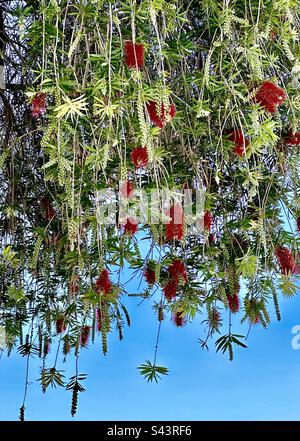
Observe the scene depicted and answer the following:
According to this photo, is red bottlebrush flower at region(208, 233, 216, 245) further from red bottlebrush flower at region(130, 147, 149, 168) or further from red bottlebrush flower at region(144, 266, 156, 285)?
red bottlebrush flower at region(130, 147, 149, 168)

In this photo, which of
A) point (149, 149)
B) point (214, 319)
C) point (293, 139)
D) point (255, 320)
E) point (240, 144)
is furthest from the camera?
point (214, 319)

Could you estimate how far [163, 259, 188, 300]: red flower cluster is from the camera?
1.55 metres

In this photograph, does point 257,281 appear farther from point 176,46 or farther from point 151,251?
point 176,46

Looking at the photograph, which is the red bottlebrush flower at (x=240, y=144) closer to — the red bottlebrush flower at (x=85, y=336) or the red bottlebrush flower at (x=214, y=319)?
the red bottlebrush flower at (x=214, y=319)

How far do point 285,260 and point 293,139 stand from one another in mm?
313

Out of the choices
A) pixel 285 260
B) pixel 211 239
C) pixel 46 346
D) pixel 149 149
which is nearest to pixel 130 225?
pixel 149 149

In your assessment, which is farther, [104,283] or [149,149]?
[104,283]

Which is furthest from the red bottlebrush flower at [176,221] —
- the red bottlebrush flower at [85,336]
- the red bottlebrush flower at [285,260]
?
the red bottlebrush flower at [85,336]

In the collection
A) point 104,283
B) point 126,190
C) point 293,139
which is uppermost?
point 293,139

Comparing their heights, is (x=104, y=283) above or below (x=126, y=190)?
below

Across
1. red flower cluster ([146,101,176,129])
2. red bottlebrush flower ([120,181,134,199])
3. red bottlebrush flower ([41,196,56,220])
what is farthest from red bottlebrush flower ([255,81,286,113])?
red bottlebrush flower ([41,196,56,220])

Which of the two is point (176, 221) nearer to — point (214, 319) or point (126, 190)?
point (126, 190)

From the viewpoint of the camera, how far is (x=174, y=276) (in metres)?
1.55
